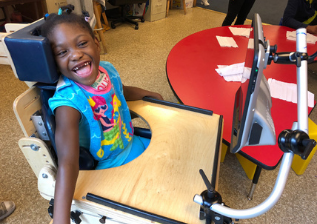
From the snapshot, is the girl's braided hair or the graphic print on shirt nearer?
the girl's braided hair

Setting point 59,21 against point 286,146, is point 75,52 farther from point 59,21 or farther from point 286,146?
point 286,146

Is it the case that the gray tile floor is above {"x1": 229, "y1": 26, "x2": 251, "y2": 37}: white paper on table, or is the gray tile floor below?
below

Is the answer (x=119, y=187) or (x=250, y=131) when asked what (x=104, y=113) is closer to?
(x=119, y=187)

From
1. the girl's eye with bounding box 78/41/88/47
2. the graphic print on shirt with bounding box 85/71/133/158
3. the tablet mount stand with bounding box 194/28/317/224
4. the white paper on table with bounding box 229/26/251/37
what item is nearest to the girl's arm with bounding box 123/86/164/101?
the graphic print on shirt with bounding box 85/71/133/158

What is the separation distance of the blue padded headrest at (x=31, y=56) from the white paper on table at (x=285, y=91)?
3.86ft

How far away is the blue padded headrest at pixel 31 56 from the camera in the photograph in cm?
65

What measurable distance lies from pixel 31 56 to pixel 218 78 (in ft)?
3.72

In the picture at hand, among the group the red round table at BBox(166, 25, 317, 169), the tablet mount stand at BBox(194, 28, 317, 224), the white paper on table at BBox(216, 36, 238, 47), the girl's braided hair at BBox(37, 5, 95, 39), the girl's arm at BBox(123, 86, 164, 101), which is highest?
the girl's braided hair at BBox(37, 5, 95, 39)

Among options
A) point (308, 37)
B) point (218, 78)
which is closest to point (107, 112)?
point (218, 78)

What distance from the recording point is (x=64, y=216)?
64 centimetres

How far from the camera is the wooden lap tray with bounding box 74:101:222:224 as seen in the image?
673 mm

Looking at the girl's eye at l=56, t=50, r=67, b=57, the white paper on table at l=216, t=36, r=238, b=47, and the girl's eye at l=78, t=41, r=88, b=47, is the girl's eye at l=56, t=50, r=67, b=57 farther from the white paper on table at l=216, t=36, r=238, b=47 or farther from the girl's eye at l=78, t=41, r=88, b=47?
the white paper on table at l=216, t=36, r=238, b=47

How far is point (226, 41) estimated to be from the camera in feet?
6.56

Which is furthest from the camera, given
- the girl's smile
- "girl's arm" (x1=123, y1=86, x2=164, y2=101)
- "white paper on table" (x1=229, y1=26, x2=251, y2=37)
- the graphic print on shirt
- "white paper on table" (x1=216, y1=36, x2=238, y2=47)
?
"white paper on table" (x1=229, y1=26, x2=251, y2=37)
